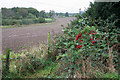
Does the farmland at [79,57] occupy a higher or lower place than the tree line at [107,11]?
lower

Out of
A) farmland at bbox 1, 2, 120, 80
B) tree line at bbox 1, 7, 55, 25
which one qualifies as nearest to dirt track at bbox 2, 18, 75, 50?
farmland at bbox 1, 2, 120, 80

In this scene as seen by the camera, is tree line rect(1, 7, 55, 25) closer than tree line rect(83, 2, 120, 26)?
No

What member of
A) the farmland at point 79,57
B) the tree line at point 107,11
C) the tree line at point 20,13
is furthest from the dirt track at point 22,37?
the tree line at point 107,11

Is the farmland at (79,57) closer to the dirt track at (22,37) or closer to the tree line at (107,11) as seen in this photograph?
the tree line at (107,11)

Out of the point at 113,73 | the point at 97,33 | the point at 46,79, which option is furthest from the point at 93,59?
the point at 46,79

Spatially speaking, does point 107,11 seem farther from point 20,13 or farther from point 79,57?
point 20,13

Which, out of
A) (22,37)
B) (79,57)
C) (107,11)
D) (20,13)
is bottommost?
(22,37)

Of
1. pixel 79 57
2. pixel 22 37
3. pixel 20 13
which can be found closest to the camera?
pixel 79 57

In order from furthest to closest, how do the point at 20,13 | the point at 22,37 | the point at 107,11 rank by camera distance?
1. the point at 22,37
2. the point at 20,13
3. the point at 107,11

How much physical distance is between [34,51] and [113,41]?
226 cm

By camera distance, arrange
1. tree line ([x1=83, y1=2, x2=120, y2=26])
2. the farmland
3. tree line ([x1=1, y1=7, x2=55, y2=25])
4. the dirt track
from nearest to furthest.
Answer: the farmland < tree line ([x1=83, y1=2, x2=120, y2=26]) < tree line ([x1=1, y1=7, x2=55, y2=25]) < the dirt track

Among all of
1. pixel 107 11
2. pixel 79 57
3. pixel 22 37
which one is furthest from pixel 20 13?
pixel 79 57

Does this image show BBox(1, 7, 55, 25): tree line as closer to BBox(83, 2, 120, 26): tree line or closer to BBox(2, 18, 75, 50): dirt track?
BBox(2, 18, 75, 50): dirt track

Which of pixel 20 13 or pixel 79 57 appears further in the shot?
pixel 20 13
